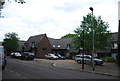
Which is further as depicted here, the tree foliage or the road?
the tree foliage

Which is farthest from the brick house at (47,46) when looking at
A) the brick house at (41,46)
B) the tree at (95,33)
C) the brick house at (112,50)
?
the tree at (95,33)

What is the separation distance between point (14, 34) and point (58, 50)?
21457mm

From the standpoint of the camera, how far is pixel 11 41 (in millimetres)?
78500

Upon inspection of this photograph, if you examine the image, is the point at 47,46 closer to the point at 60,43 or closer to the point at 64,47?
the point at 60,43

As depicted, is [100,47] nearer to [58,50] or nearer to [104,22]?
[104,22]

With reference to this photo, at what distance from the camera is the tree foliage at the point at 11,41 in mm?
78062

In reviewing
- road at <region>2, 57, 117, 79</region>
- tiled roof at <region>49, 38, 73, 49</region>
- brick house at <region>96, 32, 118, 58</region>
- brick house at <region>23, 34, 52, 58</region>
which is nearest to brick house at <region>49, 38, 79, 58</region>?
tiled roof at <region>49, 38, 73, 49</region>

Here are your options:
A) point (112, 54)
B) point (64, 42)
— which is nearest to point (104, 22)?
point (112, 54)

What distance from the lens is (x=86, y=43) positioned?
112 ft

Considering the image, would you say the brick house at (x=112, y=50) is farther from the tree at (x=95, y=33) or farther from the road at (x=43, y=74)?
the road at (x=43, y=74)

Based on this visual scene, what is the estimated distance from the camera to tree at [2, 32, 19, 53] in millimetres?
78062

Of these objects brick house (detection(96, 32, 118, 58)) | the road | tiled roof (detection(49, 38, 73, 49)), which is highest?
tiled roof (detection(49, 38, 73, 49))

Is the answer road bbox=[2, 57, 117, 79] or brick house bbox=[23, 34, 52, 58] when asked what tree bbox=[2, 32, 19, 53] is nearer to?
brick house bbox=[23, 34, 52, 58]

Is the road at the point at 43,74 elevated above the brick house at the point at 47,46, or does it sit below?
below
